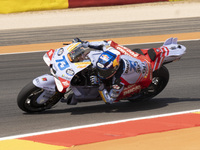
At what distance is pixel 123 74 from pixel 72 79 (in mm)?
919

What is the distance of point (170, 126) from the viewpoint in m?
6.43

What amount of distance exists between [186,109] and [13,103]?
3.45 meters

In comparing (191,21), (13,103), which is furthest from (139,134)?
(191,21)

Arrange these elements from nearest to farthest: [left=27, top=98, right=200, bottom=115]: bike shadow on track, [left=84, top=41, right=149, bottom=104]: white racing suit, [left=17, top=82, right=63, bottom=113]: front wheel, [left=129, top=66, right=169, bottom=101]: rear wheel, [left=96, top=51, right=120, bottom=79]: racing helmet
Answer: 1. [left=96, top=51, right=120, bottom=79]: racing helmet
2. [left=17, top=82, right=63, bottom=113]: front wheel
3. [left=84, top=41, right=149, bottom=104]: white racing suit
4. [left=27, top=98, right=200, bottom=115]: bike shadow on track
5. [left=129, top=66, right=169, bottom=101]: rear wheel

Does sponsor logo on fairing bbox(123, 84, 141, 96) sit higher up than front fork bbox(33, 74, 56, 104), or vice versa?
front fork bbox(33, 74, 56, 104)

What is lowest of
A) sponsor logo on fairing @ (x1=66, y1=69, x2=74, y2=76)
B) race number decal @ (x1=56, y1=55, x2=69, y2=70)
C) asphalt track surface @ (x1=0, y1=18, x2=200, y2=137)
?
asphalt track surface @ (x1=0, y1=18, x2=200, y2=137)

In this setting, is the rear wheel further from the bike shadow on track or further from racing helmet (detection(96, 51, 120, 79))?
racing helmet (detection(96, 51, 120, 79))

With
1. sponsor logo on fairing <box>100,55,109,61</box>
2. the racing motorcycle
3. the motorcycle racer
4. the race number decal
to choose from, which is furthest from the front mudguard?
sponsor logo on fairing <box>100,55,109,61</box>

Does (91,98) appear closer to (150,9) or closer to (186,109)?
(186,109)

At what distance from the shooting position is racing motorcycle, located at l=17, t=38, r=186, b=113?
6.90 metres

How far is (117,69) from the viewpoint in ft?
23.8

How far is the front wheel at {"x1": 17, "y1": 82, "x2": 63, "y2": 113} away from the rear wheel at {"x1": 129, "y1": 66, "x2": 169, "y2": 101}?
1538 millimetres

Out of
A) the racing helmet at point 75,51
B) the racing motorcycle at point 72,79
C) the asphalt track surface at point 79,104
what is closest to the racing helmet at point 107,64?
the racing motorcycle at point 72,79

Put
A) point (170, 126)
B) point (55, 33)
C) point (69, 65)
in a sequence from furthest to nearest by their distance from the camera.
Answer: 1. point (55, 33)
2. point (69, 65)
3. point (170, 126)
